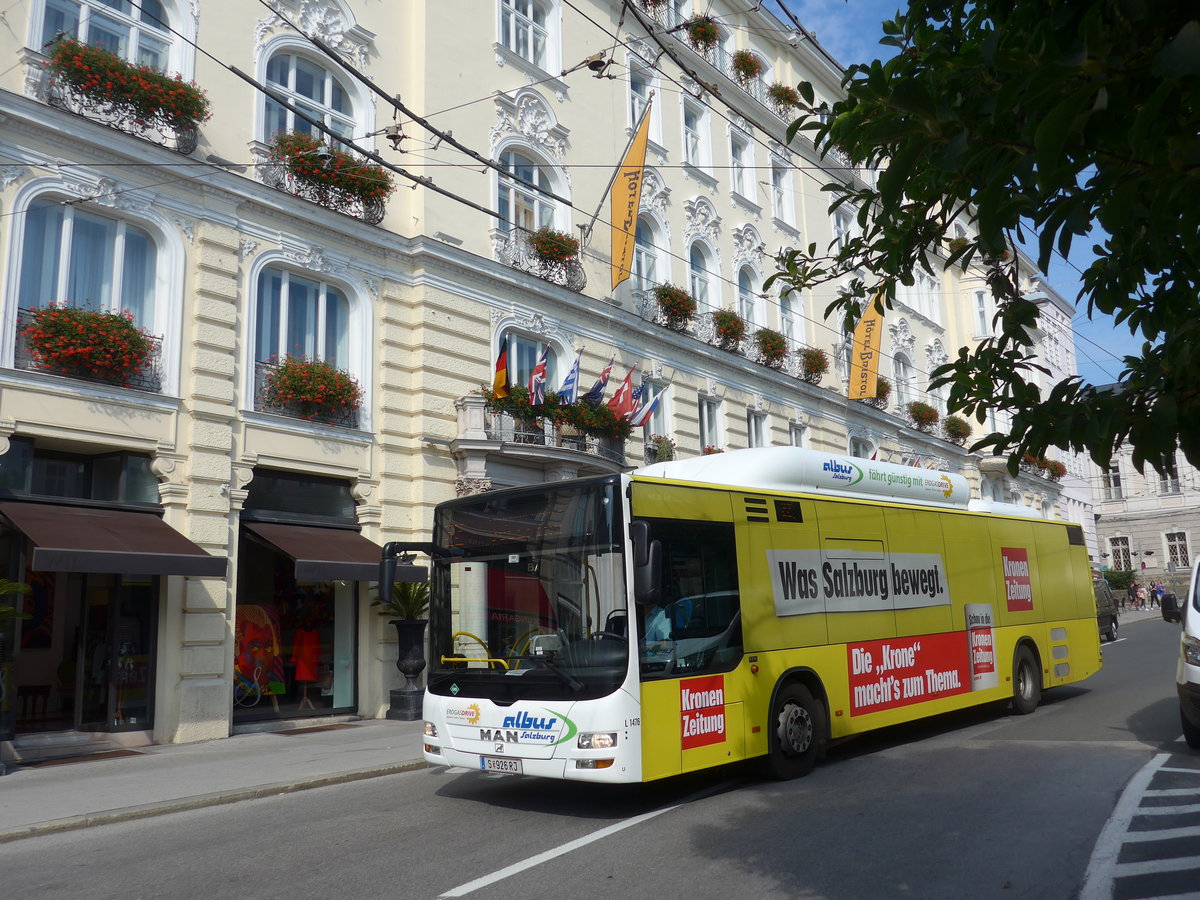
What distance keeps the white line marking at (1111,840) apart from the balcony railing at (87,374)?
12.7 m

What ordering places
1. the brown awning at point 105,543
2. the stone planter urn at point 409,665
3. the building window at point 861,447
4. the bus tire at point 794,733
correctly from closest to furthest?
1. the bus tire at point 794,733
2. the brown awning at point 105,543
3. the stone planter urn at point 409,665
4. the building window at point 861,447

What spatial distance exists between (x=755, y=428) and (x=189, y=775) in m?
19.5

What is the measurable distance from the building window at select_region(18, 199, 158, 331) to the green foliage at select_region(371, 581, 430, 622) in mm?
5561

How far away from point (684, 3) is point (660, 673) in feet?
79.2

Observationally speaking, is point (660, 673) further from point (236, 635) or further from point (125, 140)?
point (125, 140)

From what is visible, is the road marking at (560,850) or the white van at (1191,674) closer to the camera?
the road marking at (560,850)

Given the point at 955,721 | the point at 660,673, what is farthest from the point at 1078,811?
the point at 955,721

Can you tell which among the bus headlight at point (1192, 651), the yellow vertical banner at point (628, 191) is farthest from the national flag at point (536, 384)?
the bus headlight at point (1192, 651)

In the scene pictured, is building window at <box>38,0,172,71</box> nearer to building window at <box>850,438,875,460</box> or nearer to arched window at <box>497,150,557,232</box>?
arched window at <box>497,150,557,232</box>

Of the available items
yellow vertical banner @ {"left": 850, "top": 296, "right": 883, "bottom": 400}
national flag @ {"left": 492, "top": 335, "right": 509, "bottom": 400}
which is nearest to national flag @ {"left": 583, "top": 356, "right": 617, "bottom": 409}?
national flag @ {"left": 492, "top": 335, "right": 509, "bottom": 400}

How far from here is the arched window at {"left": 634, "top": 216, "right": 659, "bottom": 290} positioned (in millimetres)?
24297

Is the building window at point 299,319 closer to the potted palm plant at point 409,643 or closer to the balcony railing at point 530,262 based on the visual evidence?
the balcony railing at point 530,262

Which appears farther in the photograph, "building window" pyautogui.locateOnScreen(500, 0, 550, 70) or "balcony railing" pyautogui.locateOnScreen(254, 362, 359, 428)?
"building window" pyautogui.locateOnScreen(500, 0, 550, 70)

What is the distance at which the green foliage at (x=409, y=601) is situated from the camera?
16.1 m
